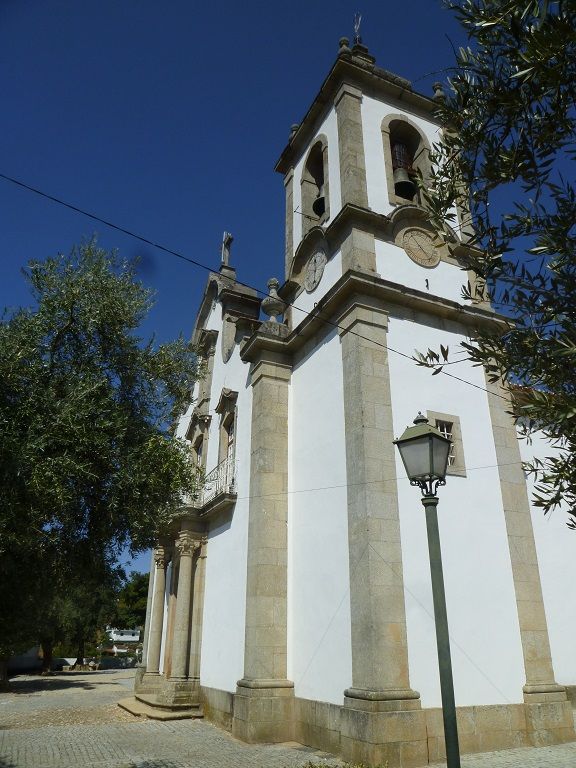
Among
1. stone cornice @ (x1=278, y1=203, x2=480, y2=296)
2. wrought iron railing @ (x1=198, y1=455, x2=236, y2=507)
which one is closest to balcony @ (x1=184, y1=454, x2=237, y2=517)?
wrought iron railing @ (x1=198, y1=455, x2=236, y2=507)

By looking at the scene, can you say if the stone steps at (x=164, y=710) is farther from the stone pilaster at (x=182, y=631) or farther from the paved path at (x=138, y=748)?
the paved path at (x=138, y=748)

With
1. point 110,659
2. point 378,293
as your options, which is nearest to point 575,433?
point 378,293

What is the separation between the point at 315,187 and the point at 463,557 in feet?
32.5

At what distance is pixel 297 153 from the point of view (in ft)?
51.7

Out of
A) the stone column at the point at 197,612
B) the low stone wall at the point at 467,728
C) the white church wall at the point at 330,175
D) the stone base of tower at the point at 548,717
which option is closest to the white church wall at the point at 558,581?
the stone base of tower at the point at 548,717

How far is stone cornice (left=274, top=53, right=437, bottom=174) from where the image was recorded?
1339 cm

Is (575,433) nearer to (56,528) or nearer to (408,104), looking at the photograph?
(56,528)

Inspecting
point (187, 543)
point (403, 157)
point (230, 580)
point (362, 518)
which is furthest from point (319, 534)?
point (403, 157)

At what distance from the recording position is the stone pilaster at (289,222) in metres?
14.6

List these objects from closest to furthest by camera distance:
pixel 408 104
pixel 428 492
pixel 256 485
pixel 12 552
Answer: pixel 428 492 → pixel 12 552 → pixel 256 485 → pixel 408 104

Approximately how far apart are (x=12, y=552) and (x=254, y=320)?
999 centimetres

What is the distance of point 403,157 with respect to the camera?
543 inches

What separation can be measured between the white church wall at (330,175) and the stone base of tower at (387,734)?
9412 mm

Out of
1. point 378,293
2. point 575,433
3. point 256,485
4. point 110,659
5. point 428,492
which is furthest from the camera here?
point 110,659
